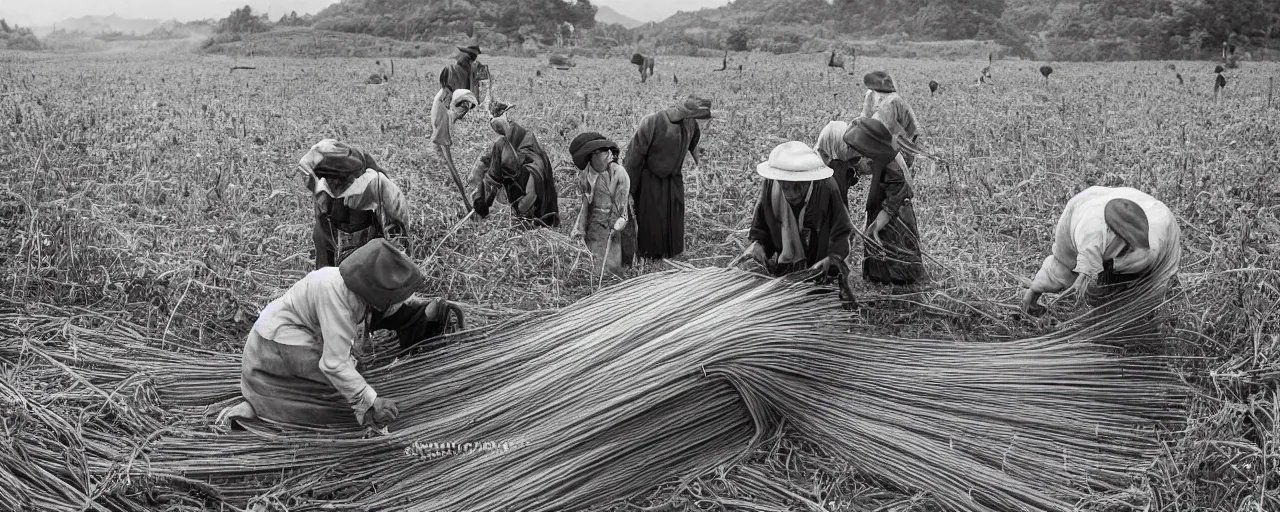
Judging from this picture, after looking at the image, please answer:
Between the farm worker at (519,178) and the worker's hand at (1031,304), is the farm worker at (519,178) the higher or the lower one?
the higher one

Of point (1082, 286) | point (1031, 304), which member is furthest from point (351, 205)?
point (1082, 286)

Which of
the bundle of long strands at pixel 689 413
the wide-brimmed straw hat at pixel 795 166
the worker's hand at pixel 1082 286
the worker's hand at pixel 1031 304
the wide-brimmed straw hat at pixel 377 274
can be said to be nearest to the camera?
the bundle of long strands at pixel 689 413

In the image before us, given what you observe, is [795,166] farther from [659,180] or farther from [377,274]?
[377,274]

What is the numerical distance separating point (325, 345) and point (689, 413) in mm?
1467

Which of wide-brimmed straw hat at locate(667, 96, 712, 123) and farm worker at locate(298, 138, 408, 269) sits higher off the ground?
wide-brimmed straw hat at locate(667, 96, 712, 123)

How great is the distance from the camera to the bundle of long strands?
3.22 metres

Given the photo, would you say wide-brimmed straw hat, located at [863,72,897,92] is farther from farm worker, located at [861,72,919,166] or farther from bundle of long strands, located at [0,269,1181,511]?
bundle of long strands, located at [0,269,1181,511]

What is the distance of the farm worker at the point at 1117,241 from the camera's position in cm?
387

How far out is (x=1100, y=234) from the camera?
395 centimetres

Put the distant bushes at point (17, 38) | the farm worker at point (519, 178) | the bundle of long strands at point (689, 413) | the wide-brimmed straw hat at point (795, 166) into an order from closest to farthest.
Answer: the bundle of long strands at point (689, 413) < the wide-brimmed straw hat at point (795, 166) < the farm worker at point (519, 178) < the distant bushes at point (17, 38)

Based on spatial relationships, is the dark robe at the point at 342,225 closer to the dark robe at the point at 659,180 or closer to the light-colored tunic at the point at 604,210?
the light-colored tunic at the point at 604,210

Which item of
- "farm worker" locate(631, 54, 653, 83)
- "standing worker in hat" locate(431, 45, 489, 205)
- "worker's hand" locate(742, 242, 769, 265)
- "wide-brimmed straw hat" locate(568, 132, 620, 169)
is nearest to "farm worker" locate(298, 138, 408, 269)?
"wide-brimmed straw hat" locate(568, 132, 620, 169)

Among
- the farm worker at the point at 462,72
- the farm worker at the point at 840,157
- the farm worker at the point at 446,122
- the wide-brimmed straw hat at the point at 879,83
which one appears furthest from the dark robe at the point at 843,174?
the farm worker at the point at 462,72

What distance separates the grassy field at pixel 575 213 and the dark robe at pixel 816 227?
362 millimetres
